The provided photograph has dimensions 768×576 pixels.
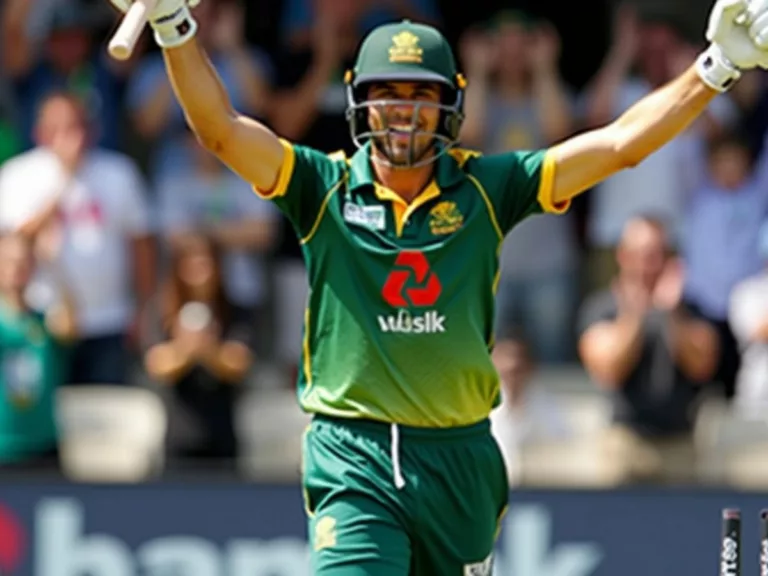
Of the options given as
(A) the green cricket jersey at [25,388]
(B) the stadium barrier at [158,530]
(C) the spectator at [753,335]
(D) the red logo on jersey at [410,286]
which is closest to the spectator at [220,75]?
(A) the green cricket jersey at [25,388]

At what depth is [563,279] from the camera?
34.6 ft

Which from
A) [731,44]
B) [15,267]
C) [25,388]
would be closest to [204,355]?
[25,388]

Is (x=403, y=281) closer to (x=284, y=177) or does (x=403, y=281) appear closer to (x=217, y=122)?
(x=284, y=177)

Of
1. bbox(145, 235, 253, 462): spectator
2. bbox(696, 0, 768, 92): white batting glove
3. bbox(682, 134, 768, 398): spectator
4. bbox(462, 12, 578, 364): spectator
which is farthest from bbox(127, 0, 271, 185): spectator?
bbox(696, 0, 768, 92): white batting glove

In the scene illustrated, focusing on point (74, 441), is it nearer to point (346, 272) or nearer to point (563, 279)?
point (563, 279)

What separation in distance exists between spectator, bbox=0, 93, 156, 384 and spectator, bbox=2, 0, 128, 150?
21.4 inches

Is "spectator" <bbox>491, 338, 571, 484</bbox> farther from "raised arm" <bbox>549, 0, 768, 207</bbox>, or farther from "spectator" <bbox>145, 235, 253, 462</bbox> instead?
"raised arm" <bbox>549, 0, 768, 207</bbox>

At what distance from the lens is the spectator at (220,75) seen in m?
10.6

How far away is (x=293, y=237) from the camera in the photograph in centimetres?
1077

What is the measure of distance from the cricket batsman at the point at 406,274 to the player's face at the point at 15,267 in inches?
152

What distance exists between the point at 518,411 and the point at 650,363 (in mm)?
691

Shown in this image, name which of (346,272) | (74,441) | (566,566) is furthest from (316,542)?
(74,441)

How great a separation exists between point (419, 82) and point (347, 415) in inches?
39.3

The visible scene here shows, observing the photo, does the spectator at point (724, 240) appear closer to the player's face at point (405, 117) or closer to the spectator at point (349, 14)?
the spectator at point (349, 14)
